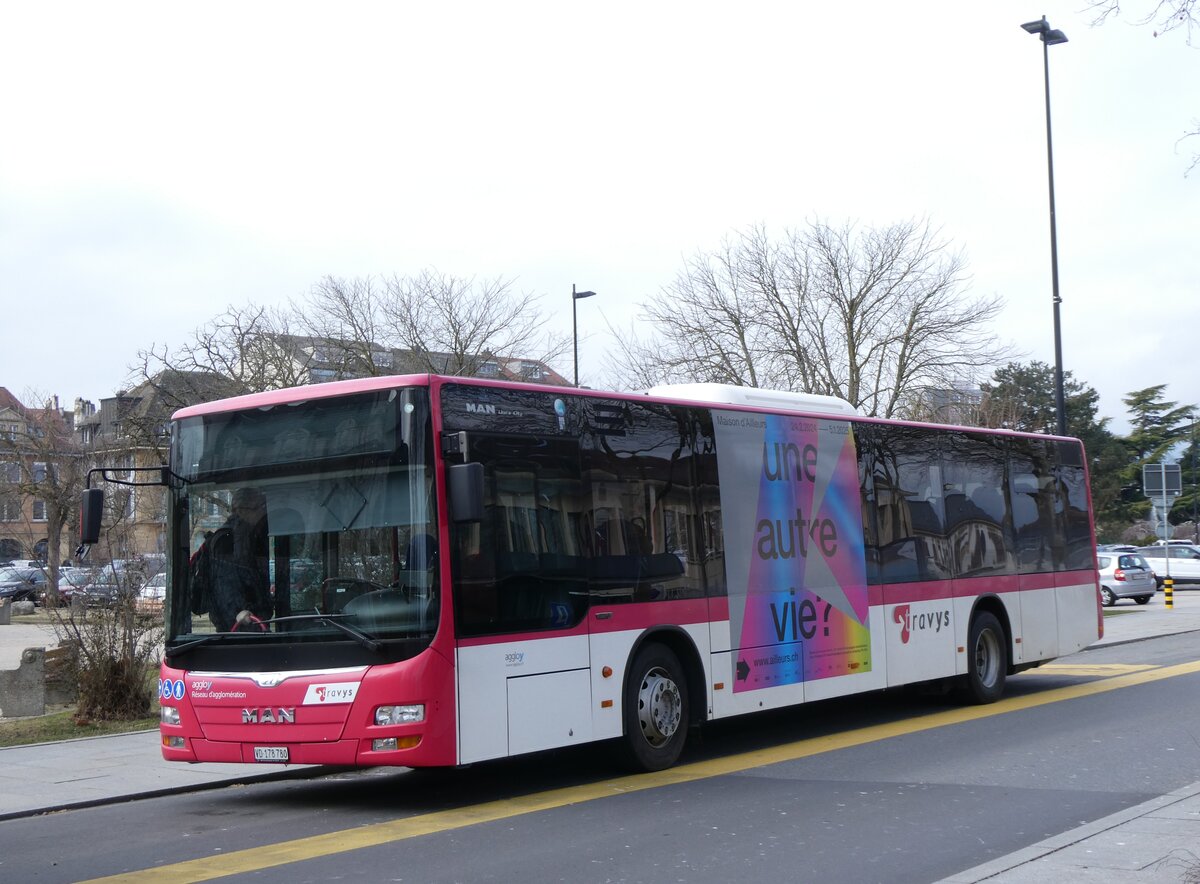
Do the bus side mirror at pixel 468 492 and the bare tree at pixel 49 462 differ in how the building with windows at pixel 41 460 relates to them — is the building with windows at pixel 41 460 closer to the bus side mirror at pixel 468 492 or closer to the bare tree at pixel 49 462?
the bare tree at pixel 49 462

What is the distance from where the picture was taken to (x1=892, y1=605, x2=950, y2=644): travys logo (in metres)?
13.9

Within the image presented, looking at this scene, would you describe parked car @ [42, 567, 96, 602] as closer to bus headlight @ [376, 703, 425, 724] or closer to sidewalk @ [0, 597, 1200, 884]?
sidewalk @ [0, 597, 1200, 884]

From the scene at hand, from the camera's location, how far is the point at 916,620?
1423 cm

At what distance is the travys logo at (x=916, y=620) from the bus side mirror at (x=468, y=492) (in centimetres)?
631

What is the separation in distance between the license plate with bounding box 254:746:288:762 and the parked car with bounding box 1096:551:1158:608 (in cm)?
3239

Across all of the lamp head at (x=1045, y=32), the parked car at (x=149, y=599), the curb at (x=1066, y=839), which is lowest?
the curb at (x=1066, y=839)

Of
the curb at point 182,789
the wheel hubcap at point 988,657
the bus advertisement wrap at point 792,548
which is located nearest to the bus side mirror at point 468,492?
the bus advertisement wrap at point 792,548

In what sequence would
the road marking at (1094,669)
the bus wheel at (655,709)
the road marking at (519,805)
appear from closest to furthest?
1. the road marking at (519,805)
2. the bus wheel at (655,709)
3. the road marking at (1094,669)

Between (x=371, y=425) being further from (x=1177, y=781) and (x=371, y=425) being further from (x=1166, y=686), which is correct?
(x=1166, y=686)

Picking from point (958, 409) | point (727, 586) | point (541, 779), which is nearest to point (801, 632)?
point (727, 586)

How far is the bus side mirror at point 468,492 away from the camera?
29.4 ft

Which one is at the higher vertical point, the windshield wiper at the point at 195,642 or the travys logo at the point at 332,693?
the windshield wiper at the point at 195,642

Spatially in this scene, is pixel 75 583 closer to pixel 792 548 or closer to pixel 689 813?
pixel 792 548

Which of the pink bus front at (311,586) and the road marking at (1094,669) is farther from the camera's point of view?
the road marking at (1094,669)
